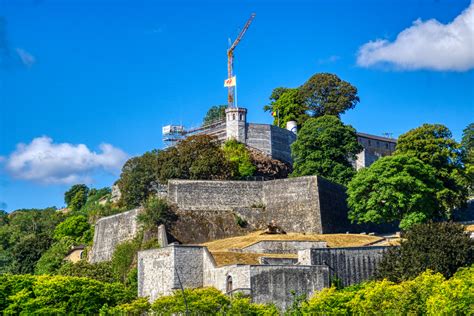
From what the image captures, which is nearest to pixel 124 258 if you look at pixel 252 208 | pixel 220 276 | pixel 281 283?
pixel 252 208

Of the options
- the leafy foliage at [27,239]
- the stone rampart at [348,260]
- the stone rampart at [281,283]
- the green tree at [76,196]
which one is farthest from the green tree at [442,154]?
the green tree at [76,196]

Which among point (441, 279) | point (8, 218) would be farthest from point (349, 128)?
point (8, 218)

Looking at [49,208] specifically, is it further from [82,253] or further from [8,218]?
[82,253]

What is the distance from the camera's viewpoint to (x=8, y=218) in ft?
398

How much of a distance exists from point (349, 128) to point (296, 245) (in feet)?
64.4

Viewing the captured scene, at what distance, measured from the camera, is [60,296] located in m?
59.4

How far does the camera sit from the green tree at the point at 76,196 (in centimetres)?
11747

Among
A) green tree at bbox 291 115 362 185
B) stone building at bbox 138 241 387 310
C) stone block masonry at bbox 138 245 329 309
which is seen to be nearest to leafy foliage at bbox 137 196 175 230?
stone building at bbox 138 241 387 310

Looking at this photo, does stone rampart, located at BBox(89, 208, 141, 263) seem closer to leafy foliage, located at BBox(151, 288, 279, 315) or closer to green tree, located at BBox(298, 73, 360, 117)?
leafy foliage, located at BBox(151, 288, 279, 315)

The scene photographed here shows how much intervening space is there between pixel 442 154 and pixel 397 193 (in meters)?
8.56

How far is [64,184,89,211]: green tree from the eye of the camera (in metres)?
117

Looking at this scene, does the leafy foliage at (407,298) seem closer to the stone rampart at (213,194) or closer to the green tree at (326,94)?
the stone rampart at (213,194)

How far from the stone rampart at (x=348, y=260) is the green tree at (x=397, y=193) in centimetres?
533

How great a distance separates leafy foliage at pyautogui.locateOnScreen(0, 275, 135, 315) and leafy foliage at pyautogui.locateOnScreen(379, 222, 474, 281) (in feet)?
55.2
